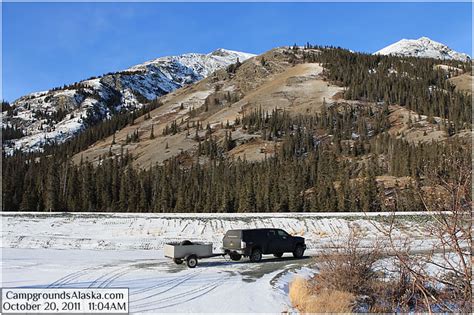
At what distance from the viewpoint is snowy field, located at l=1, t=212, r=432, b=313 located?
13445mm

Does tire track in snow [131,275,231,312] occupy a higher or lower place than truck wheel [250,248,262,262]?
higher

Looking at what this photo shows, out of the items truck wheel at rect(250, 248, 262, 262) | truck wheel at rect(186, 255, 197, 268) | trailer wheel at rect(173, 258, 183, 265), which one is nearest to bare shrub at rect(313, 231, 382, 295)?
→ truck wheel at rect(186, 255, 197, 268)

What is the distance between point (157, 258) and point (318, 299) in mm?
12912

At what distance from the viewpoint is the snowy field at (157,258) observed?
529 inches

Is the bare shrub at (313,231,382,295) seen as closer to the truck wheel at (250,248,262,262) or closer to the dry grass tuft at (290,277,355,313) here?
the dry grass tuft at (290,277,355,313)

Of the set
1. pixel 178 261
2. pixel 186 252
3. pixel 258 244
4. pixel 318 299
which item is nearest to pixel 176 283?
pixel 186 252

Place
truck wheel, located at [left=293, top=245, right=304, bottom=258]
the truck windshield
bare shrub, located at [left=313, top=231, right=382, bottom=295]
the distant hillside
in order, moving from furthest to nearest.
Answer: the distant hillside < truck wheel, located at [left=293, top=245, right=304, bottom=258] < the truck windshield < bare shrub, located at [left=313, top=231, right=382, bottom=295]

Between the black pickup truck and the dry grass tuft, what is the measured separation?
8.24m

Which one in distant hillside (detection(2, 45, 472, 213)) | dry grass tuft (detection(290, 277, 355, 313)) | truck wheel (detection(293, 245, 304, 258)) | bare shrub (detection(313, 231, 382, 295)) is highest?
distant hillside (detection(2, 45, 472, 213))

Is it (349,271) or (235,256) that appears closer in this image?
(349,271)

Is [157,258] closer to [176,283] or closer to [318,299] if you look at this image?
[176,283]

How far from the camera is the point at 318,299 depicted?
41.7 feet

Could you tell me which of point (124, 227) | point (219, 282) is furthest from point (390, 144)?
point (219, 282)

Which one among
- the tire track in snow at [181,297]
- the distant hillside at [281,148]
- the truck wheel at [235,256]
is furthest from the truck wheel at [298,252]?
the tire track in snow at [181,297]
